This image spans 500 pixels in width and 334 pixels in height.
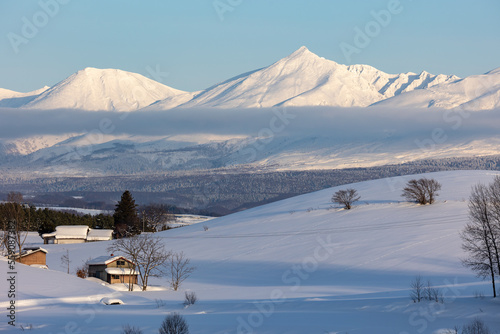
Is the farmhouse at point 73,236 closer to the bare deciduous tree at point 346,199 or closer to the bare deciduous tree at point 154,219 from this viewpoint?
the bare deciduous tree at point 154,219

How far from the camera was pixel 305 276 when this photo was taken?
5328 cm

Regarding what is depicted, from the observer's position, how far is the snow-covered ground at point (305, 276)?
27.8 metres

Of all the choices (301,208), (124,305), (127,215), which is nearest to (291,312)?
(124,305)

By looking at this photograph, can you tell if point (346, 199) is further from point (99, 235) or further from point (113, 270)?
point (99, 235)

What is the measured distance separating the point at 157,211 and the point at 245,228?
158 feet

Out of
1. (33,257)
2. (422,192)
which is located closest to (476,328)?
(33,257)

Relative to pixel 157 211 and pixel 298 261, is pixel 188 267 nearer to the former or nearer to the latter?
pixel 298 261

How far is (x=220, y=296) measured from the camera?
4272 cm

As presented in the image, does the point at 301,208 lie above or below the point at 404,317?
above

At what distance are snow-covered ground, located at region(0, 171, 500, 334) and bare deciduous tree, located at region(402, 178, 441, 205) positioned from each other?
1199 mm

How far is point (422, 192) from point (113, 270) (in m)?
35.2

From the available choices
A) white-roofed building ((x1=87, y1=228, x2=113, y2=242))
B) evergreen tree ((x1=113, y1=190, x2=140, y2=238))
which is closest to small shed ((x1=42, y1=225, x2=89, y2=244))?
white-roofed building ((x1=87, y1=228, x2=113, y2=242))

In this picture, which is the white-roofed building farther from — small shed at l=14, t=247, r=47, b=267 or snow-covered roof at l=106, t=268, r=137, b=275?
snow-covered roof at l=106, t=268, r=137, b=275

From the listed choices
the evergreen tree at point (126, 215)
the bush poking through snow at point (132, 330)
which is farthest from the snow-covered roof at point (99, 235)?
the bush poking through snow at point (132, 330)
